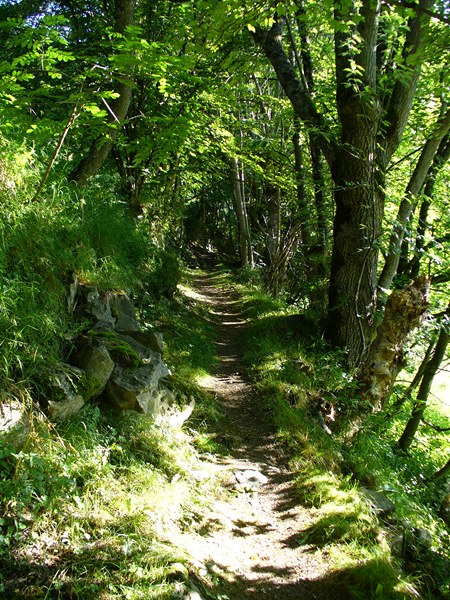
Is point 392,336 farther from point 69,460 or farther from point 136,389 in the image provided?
point 69,460

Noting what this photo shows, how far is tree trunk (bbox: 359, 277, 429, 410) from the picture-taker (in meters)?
5.68

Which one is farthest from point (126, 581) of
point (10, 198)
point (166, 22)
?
point (166, 22)

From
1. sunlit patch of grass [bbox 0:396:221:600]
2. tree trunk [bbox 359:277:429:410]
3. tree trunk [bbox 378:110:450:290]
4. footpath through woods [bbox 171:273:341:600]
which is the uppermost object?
tree trunk [bbox 378:110:450:290]

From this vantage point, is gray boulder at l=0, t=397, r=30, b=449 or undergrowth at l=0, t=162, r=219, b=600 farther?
gray boulder at l=0, t=397, r=30, b=449

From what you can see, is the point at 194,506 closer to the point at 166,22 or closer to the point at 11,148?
the point at 11,148

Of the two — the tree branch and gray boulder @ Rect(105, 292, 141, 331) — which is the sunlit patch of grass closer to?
gray boulder @ Rect(105, 292, 141, 331)

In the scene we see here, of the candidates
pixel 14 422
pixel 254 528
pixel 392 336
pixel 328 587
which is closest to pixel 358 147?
pixel 392 336

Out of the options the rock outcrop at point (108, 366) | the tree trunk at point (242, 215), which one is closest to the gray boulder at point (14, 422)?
the rock outcrop at point (108, 366)

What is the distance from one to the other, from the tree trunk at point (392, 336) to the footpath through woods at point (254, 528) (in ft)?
5.06

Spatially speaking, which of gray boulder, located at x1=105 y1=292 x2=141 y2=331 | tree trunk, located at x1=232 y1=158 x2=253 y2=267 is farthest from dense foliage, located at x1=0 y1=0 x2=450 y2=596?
tree trunk, located at x1=232 y1=158 x2=253 y2=267

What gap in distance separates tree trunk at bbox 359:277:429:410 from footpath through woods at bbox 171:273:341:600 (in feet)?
5.06

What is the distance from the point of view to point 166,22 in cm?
909

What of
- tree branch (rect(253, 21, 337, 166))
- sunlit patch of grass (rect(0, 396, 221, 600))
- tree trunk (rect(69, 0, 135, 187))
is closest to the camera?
sunlit patch of grass (rect(0, 396, 221, 600))

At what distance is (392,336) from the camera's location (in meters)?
5.75
